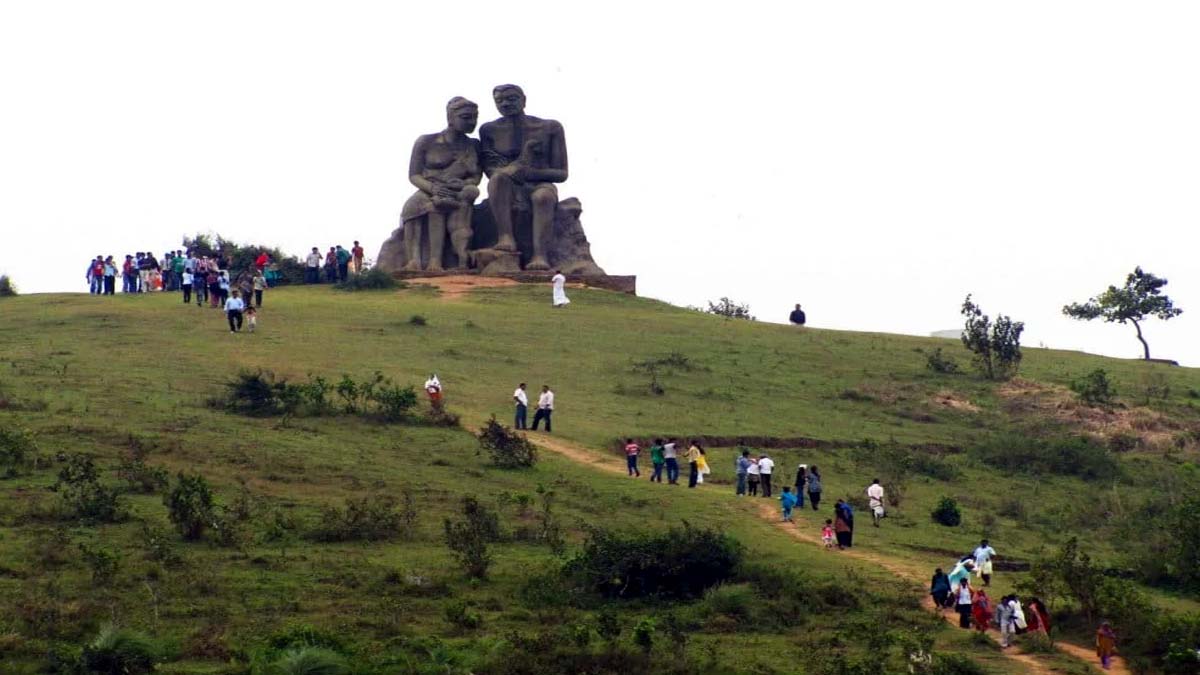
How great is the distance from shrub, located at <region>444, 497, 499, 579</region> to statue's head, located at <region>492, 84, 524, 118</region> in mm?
27741

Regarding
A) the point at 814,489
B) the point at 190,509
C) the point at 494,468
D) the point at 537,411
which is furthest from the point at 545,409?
the point at 190,509

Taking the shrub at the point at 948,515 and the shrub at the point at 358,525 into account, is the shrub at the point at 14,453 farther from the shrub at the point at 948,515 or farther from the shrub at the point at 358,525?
the shrub at the point at 948,515

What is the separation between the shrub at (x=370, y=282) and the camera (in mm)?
53500

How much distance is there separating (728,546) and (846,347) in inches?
913

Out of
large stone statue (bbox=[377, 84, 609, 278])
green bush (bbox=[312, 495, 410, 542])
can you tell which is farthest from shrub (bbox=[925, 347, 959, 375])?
green bush (bbox=[312, 495, 410, 542])

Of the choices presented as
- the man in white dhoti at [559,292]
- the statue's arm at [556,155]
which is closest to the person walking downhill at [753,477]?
the man in white dhoti at [559,292]

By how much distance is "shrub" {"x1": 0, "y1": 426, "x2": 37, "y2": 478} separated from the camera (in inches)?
1228

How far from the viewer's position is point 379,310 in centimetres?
4922

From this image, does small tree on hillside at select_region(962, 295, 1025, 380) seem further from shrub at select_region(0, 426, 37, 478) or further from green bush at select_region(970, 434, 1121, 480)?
shrub at select_region(0, 426, 37, 478)

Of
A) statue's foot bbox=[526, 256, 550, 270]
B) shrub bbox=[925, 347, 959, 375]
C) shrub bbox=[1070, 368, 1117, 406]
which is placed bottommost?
shrub bbox=[1070, 368, 1117, 406]

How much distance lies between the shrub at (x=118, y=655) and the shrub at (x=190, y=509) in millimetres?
5016

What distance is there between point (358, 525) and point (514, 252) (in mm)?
26166

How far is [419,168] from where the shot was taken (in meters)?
55.8

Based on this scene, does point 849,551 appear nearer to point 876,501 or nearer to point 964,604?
point 876,501
